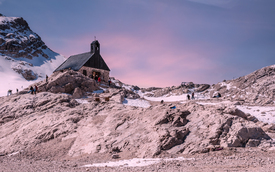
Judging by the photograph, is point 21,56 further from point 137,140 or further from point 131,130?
point 137,140

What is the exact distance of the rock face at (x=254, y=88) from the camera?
37.9m

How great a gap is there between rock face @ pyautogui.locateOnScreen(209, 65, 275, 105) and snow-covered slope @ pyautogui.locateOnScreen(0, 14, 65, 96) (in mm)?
62906

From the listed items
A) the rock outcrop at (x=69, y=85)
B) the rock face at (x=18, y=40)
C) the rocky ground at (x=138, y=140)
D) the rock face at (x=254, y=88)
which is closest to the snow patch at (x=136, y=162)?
the rocky ground at (x=138, y=140)

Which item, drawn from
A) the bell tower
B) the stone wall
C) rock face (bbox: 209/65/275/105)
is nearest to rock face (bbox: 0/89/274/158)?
rock face (bbox: 209/65/275/105)

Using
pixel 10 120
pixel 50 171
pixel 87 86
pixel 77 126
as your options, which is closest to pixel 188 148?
pixel 50 171

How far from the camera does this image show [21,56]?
295 ft

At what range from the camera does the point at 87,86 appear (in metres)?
32.9

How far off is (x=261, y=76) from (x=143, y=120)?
43.6m

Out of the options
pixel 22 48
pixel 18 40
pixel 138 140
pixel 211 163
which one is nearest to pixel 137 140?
pixel 138 140

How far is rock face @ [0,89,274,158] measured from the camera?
11.0m

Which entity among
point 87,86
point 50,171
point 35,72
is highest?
point 35,72

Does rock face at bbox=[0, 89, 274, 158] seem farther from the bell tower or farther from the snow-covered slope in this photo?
the snow-covered slope

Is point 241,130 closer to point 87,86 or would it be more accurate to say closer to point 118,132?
point 118,132

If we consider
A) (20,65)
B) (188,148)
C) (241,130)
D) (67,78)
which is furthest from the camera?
(20,65)
